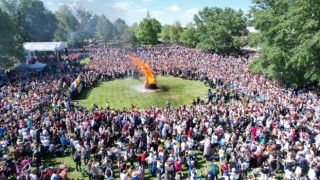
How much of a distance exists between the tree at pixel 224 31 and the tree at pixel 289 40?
844 inches

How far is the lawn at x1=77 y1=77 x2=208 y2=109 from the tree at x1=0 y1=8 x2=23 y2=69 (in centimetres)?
1474

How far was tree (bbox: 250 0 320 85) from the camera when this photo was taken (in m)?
29.7

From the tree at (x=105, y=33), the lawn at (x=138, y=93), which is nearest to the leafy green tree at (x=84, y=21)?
the tree at (x=105, y=33)

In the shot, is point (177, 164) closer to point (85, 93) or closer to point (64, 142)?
point (64, 142)

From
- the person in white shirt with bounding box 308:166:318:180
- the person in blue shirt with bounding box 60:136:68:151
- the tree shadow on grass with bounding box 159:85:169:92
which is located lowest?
the person in blue shirt with bounding box 60:136:68:151

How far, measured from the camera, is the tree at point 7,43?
43.5 meters

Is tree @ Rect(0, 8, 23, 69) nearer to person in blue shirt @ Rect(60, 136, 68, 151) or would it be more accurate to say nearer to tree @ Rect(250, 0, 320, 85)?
person in blue shirt @ Rect(60, 136, 68, 151)

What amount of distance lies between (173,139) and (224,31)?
44208 mm

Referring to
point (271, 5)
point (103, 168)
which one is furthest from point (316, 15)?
point (103, 168)

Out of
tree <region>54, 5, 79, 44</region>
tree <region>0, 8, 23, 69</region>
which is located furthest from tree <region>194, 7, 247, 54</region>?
tree <region>54, 5, 79, 44</region>

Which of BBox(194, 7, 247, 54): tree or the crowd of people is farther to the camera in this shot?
BBox(194, 7, 247, 54): tree

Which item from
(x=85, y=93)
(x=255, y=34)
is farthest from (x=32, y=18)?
(x=255, y=34)

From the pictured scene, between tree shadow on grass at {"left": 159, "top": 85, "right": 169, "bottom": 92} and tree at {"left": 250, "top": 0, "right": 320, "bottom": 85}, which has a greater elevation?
tree at {"left": 250, "top": 0, "right": 320, "bottom": 85}

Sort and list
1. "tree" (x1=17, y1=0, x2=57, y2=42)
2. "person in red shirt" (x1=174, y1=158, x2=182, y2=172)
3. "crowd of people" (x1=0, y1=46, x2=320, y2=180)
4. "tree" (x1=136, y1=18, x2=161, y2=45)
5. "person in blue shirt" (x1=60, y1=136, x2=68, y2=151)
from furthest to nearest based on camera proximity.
→ "tree" (x1=136, y1=18, x2=161, y2=45), "tree" (x1=17, y1=0, x2=57, y2=42), "person in blue shirt" (x1=60, y1=136, x2=68, y2=151), "person in red shirt" (x1=174, y1=158, x2=182, y2=172), "crowd of people" (x1=0, y1=46, x2=320, y2=180)
